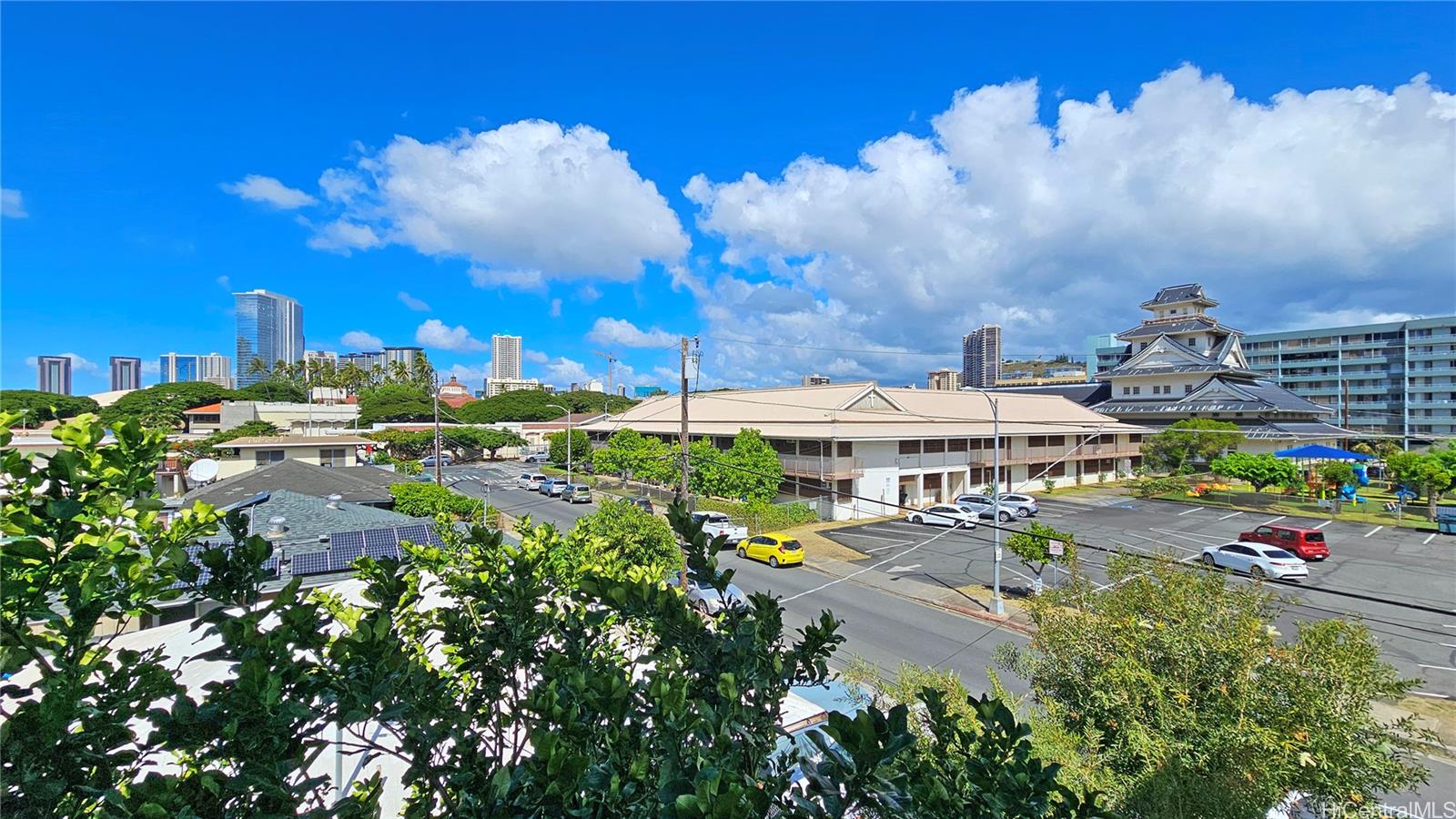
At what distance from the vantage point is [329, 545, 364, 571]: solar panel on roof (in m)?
12.4

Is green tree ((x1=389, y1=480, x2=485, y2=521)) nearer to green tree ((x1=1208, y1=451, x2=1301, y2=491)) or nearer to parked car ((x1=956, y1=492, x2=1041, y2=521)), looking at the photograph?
parked car ((x1=956, y1=492, x2=1041, y2=521))

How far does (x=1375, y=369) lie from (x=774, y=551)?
90657mm

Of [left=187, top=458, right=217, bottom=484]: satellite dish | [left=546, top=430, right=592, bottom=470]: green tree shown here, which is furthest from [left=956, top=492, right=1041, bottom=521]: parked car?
[left=546, top=430, right=592, bottom=470]: green tree

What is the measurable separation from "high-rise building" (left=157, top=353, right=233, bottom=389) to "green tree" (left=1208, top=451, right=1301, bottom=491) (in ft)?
573

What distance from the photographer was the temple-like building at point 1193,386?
166 feet

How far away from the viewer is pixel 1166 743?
5.48 meters

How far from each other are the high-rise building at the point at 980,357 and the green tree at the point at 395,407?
2761 inches

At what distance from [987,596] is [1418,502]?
3600 cm

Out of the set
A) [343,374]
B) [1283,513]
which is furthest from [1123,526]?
[343,374]

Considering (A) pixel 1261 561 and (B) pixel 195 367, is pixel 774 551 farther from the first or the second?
(B) pixel 195 367

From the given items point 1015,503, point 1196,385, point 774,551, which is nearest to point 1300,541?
point 1015,503

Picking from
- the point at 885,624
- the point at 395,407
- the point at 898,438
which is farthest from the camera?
the point at 395,407

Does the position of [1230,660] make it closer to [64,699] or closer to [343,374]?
[64,699]

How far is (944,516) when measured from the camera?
29.9 metres
